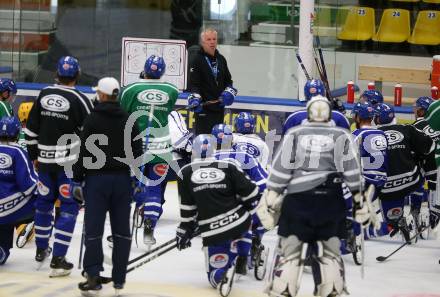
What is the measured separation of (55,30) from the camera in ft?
48.2

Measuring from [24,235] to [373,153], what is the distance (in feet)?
9.13

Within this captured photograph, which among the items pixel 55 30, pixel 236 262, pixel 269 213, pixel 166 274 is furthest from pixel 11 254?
pixel 55 30

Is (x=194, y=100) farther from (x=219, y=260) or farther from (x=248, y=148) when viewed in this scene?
(x=219, y=260)

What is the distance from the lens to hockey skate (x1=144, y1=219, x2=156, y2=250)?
8965 millimetres

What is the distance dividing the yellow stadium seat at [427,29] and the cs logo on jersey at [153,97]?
21.0 ft

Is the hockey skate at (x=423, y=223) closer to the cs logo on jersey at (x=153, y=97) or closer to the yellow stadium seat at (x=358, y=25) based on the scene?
the cs logo on jersey at (x=153, y=97)

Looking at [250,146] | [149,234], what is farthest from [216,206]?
[149,234]

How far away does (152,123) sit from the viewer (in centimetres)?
901

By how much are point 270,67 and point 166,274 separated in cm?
537

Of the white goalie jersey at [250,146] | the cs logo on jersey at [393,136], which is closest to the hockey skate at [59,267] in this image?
the white goalie jersey at [250,146]

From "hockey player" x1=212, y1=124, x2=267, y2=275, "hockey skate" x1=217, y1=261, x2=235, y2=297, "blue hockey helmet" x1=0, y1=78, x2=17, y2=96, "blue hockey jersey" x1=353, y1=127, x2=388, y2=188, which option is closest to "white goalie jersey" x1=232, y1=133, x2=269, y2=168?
"hockey player" x1=212, y1=124, x2=267, y2=275

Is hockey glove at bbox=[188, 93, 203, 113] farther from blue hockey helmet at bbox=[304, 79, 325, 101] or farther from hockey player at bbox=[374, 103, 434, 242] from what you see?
blue hockey helmet at bbox=[304, 79, 325, 101]

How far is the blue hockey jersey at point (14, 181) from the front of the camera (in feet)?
27.4

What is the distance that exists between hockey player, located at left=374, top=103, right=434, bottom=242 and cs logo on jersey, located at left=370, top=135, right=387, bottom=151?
13.5 inches
